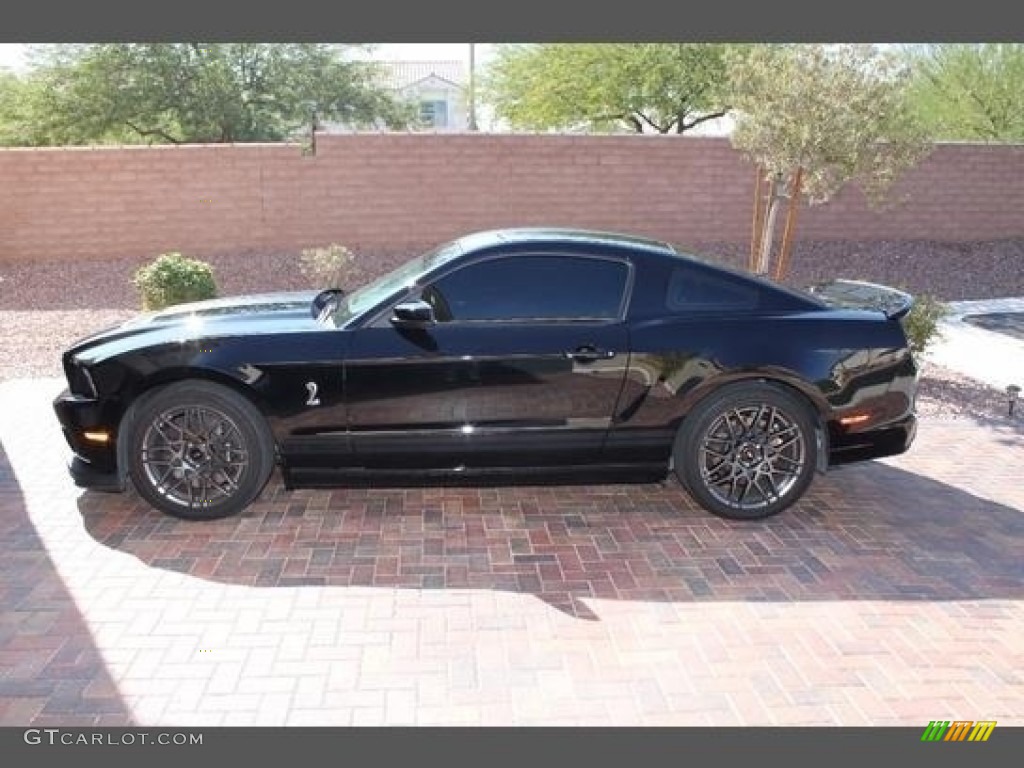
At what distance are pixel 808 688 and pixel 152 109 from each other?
18.8m

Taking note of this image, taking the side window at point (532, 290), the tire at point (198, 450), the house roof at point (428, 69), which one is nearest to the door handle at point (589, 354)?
the side window at point (532, 290)

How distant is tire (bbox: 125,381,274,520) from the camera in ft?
15.4

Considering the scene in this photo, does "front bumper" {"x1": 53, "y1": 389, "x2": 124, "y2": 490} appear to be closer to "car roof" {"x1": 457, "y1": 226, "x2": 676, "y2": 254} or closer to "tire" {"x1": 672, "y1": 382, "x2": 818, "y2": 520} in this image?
"car roof" {"x1": 457, "y1": 226, "x2": 676, "y2": 254}

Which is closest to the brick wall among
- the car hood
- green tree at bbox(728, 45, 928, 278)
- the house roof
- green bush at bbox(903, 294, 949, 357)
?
green tree at bbox(728, 45, 928, 278)

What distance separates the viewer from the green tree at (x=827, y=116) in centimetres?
766

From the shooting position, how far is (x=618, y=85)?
19.4 meters

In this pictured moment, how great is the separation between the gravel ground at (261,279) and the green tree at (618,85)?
19.3ft

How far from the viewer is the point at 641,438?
4914 millimetres

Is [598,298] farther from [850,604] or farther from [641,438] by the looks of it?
[850,604]

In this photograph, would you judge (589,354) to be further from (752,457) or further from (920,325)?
(920,325)

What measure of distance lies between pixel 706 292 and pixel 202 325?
2820 mm

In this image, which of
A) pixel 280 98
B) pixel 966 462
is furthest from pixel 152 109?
pixel 966 462

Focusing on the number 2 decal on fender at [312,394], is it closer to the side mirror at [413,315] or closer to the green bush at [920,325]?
the side mirror at [413,315]
